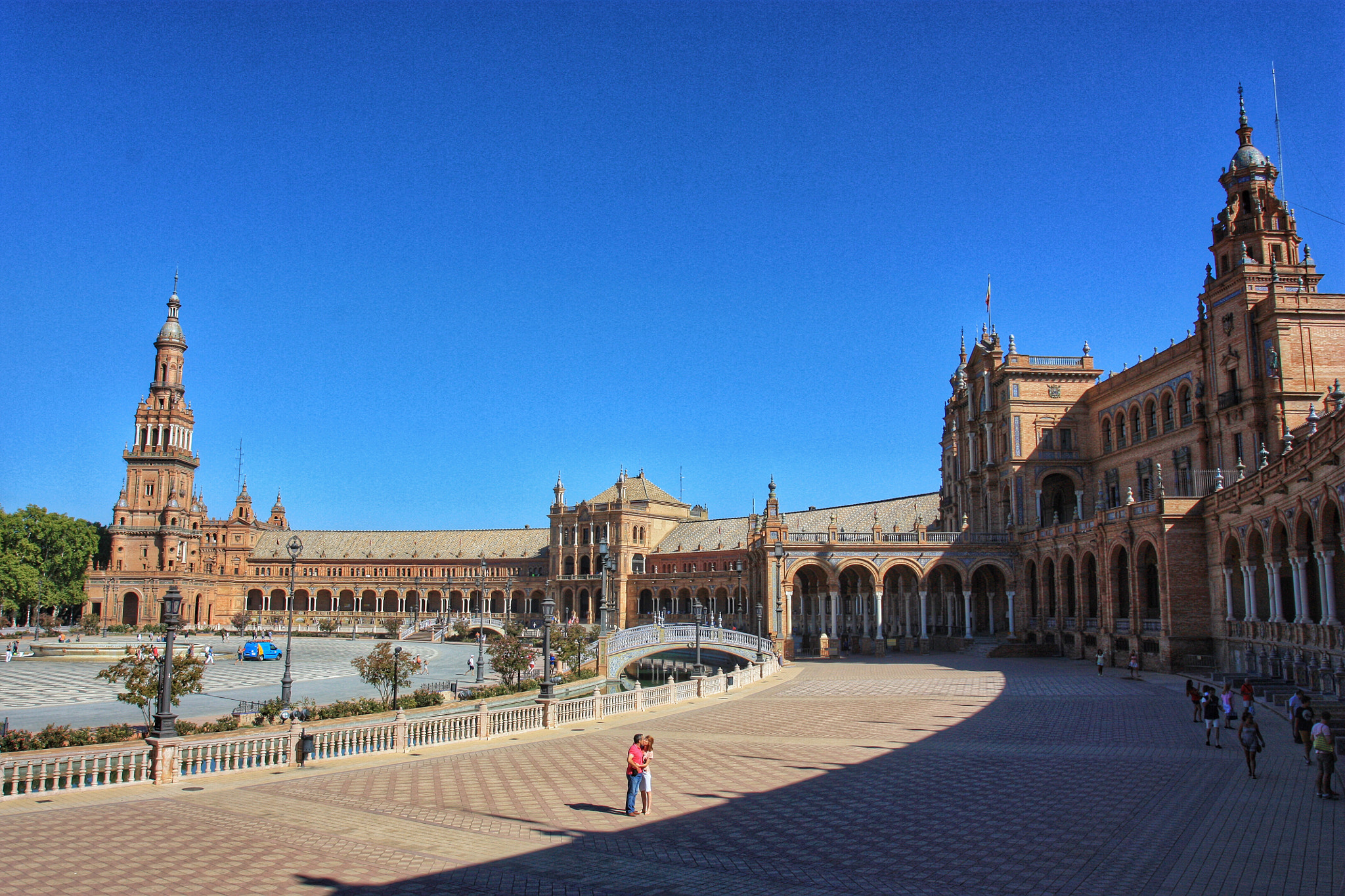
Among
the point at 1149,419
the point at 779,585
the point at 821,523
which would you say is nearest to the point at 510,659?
the point at 779,585

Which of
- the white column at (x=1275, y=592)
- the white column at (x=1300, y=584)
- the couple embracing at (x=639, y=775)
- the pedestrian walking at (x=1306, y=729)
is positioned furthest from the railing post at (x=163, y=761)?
the white column at (x=1275, y=592)

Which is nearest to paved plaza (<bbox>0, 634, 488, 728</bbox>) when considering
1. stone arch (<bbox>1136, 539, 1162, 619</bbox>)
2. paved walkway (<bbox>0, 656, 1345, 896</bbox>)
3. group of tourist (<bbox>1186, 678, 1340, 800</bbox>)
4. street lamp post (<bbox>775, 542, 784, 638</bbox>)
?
street lamp post (<bbox>775, 542, 784, 638</bbox>)

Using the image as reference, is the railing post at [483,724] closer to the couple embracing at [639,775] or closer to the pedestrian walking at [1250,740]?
the couple embracing at [639,775]

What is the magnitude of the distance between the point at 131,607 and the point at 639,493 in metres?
59.8

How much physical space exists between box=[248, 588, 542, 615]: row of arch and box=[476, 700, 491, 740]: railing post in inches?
3734

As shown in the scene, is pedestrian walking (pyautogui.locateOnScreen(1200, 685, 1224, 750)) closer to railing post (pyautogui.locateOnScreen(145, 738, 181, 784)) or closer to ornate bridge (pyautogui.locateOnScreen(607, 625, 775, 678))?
railing post (pyautogui.locateOnScreen(145, 738, 181, 784))

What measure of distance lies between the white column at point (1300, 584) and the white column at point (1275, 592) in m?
2.07

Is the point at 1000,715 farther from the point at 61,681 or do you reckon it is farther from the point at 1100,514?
the point at 61,681

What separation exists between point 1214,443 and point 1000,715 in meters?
25.5

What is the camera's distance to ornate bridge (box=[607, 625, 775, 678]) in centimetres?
5012

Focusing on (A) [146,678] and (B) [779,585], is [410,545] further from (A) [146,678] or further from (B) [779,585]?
(A) [146,678]

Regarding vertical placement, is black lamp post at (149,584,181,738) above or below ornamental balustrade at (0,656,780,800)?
above

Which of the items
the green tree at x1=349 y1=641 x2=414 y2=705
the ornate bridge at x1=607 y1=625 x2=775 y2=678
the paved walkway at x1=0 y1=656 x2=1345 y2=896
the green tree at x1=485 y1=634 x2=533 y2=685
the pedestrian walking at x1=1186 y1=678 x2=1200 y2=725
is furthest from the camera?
the ornate bridge at x1=607 y1=625 x2=775 y2=678

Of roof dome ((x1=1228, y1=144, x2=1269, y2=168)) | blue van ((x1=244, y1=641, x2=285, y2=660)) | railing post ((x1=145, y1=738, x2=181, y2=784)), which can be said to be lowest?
blue van ((x1=244, y1=641, x2=285, y2=660))
